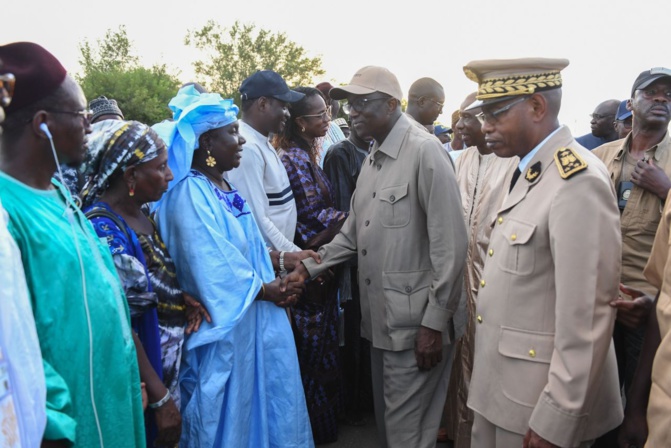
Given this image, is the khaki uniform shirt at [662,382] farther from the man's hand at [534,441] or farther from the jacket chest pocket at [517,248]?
the jacket chest pocket at [517,248]

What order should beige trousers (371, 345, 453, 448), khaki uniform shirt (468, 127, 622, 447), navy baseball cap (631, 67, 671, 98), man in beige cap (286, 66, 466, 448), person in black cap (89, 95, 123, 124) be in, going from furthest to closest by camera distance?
person in black cap (89, 95, 123, 124), navy baseball cap (631, 67, 671, 98), beige trousers (371, 345, 453, 448), man in beige cap (286, 66, 466, 448), khaki uniform shirt (468, 127, 622, 447)

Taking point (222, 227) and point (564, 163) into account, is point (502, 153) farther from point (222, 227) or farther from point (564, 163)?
point (222, 227)

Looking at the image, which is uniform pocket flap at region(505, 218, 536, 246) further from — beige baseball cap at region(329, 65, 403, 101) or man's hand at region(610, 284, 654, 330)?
beige baseball cap at region(329, 65, 403, 101)

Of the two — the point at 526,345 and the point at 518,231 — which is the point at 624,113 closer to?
the point at 518,231

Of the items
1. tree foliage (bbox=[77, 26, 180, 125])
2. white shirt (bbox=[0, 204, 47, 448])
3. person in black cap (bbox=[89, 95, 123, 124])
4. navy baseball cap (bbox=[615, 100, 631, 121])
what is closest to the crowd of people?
white shirt (bbox=[0, 204, 47, 448])

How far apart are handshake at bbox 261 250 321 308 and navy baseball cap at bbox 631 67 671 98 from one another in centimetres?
243

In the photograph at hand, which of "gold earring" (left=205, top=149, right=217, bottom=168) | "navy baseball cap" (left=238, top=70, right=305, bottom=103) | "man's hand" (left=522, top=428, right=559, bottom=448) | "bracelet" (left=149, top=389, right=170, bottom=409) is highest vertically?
"navy baseball cap" (left=238, top=70, right=305, bottom=103)

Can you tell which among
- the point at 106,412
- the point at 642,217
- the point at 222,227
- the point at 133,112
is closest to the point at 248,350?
the point at 222,227

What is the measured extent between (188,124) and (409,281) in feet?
4.90

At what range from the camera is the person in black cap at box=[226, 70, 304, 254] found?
3.68 metres

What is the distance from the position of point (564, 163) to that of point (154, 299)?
1755mm

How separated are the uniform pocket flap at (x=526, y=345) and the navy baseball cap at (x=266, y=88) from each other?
8.23 feet

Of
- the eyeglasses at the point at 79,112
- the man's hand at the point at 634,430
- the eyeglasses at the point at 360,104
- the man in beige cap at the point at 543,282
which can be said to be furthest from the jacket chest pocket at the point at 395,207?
the eyeglasses at the point at 79,112

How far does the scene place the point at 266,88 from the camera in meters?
3.95
